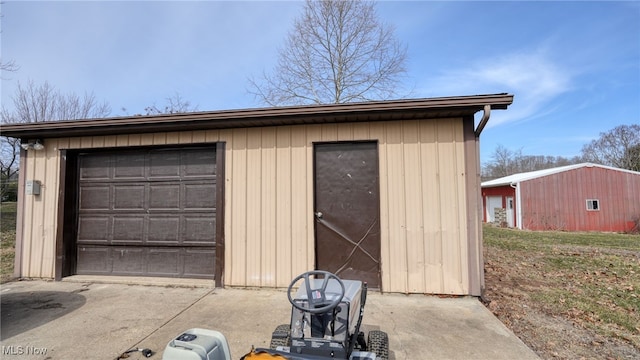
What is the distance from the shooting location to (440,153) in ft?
13.7

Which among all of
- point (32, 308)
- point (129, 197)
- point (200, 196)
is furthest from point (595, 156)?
point (32, 308)

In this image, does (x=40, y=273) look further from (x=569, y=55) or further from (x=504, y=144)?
(x=504, y=144)

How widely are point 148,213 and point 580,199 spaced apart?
66.0ft

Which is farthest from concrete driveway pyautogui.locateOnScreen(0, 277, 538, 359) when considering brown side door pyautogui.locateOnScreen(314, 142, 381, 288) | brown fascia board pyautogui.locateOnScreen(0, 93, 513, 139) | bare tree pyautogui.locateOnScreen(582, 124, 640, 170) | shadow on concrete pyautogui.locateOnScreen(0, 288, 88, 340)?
bare tree pyautogui.locateOnScreen(582, 124, 640, 170)

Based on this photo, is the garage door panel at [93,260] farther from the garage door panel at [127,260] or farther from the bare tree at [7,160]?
the bare tree at [7,160]

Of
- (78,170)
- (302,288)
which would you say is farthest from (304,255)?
(78,170)

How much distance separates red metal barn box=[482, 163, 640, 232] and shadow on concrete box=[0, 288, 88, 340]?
18506 mm

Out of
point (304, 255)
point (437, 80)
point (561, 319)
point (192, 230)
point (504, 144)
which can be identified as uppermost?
point (504, 144)

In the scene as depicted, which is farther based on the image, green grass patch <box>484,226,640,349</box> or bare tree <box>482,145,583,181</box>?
bare tree <box>482,145,583,181</box>

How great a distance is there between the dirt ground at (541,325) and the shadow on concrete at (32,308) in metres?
5.10

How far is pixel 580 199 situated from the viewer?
1599cm

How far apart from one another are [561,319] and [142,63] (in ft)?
39.8

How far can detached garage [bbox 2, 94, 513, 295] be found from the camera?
411 centimetres

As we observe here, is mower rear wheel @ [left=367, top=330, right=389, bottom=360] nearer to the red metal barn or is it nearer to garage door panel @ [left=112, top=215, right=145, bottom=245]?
garage door panel @ [left=112, top=215, right=145, bottom=245]
